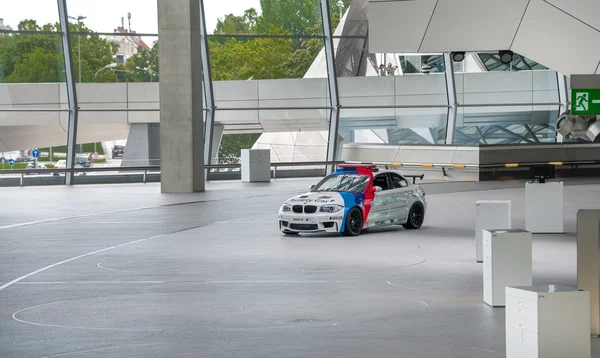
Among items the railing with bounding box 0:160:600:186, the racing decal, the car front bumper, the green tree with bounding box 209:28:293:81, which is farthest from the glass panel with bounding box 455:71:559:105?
the car front bumper

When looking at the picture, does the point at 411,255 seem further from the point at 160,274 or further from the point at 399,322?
the point at 399,322

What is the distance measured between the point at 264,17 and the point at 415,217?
21.7 meters

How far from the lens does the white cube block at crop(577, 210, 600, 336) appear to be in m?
9.28

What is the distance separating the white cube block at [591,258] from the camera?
928 cm

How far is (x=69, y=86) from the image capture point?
122 ft

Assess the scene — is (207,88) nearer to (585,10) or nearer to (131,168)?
(131,168)

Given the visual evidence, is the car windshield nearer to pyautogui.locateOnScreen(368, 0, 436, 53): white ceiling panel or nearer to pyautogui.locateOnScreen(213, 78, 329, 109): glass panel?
pyautogui.locateOnScreen(368, 0, 436, 53): white ceiling panel

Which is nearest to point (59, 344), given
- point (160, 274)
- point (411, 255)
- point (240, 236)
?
point (160, 274)

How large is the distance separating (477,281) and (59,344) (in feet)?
19.5

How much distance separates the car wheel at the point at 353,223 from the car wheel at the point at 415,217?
60.9 inches

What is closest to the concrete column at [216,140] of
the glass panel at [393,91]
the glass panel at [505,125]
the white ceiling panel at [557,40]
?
the glass panel at [393,91]

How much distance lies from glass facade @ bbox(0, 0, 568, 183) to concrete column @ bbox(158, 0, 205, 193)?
18.4ft

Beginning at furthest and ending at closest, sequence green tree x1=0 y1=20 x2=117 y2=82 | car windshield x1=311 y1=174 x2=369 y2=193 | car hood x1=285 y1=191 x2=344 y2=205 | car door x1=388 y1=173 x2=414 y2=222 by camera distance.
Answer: green tree x1=0 y1=20 x2=117 y2=82 < car door x1=388 y1=173 x2=414 y2=222 < car windshield x1=311 y1=174 x2=369 y2=193 < car hood x1=285 y1=191 x2=344 y2=205

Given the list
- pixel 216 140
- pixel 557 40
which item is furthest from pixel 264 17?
pixel 557 40
